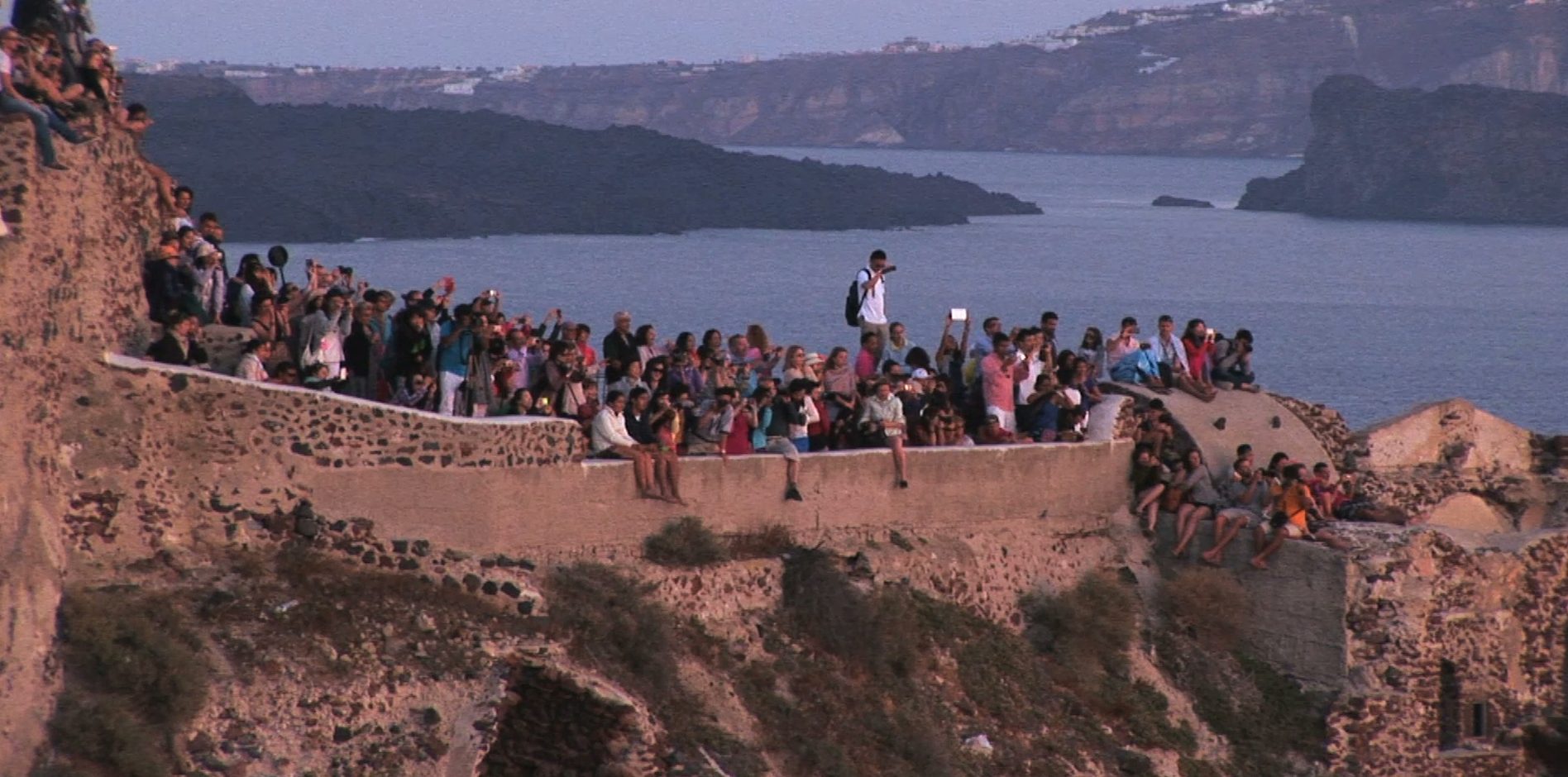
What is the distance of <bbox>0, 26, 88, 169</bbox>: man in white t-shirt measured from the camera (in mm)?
20500

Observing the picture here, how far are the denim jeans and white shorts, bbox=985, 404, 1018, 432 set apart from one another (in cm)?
1017

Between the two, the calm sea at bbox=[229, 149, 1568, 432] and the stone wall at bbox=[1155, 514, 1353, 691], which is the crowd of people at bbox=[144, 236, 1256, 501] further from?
the calm sea at bbox=[229, 149, 1568, 432]

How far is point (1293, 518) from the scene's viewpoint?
28.4 meters

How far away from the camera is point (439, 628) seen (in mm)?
22438

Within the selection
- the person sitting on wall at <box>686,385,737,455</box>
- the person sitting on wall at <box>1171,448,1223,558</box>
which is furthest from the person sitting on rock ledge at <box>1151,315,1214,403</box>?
the person sitting on wall at <box>686,385,737,455</box>

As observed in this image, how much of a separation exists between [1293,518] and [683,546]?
7.10m

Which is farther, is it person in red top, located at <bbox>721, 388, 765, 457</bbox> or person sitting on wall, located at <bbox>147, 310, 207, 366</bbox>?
person in red top, located at <bbox>721, 388, 765, 457</bbox>

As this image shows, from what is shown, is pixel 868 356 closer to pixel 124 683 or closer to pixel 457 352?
pixel 457 352

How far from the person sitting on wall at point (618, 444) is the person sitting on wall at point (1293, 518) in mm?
7150

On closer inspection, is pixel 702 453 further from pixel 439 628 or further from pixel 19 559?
pixel 19 559

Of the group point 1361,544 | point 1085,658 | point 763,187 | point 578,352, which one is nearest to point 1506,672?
point 1361,544

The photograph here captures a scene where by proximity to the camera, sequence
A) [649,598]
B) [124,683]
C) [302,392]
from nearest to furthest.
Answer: [124,683] < [302,392] < [649,598]

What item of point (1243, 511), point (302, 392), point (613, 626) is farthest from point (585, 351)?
point (1243, 511)

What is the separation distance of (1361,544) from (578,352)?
8.36m
